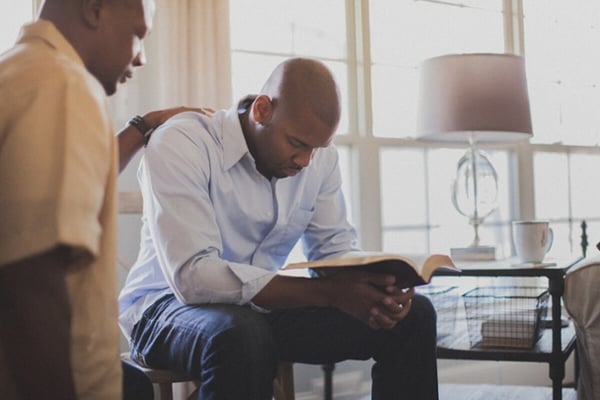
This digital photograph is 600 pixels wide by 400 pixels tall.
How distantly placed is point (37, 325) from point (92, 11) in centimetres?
42

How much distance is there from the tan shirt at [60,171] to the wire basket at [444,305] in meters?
1.66

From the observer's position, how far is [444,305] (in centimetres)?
254

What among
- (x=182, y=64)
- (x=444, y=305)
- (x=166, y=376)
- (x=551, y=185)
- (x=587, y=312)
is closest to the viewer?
(x=166, y=376)

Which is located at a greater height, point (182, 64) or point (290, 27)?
point (290, 27)

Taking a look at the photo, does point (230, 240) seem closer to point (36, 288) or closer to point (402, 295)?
point (402, 295)

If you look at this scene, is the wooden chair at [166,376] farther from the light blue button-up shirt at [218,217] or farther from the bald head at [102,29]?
the bald head at [102,29]

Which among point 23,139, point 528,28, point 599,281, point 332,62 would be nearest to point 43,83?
point 23,139

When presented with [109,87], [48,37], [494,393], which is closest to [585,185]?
[494,393]

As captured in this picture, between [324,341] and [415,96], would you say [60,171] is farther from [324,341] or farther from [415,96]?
[415,96]

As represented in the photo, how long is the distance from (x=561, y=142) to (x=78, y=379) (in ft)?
10.0

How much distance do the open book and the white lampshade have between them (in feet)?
3.38

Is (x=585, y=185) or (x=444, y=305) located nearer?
(x=444, y=305)

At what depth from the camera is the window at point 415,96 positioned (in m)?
2.76

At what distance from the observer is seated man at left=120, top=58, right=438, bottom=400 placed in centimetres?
137
